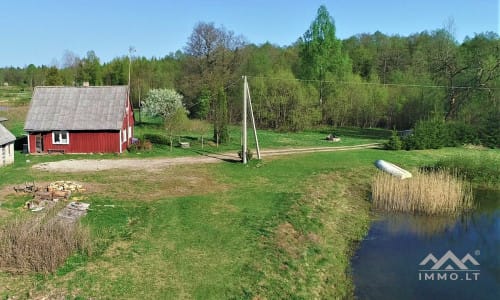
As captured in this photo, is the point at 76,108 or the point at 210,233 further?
the point at 76,108

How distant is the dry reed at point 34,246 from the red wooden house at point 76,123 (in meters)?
17.7

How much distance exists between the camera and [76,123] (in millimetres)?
29500

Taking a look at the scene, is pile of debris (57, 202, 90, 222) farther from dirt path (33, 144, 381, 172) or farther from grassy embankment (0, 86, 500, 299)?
dirt path (33, 144, 381, 172)

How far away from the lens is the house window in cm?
2953

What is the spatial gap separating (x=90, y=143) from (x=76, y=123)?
1.70 m

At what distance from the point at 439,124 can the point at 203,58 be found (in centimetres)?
2939

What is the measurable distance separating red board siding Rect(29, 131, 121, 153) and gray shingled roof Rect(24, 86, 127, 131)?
547mm

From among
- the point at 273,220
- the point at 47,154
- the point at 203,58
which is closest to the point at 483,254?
the point at 273,220

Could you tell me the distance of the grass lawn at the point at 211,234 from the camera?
11.2 m

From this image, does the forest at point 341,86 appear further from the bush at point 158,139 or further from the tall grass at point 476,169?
the tall grass at point 476,169

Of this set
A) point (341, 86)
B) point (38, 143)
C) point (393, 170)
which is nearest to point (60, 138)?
point (38, 143)

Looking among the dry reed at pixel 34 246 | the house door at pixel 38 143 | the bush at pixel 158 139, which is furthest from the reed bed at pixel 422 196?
the house door at pixel 38 143

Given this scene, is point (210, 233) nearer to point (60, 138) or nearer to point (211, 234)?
point (211, 234)

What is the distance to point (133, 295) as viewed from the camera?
10.6 metres
